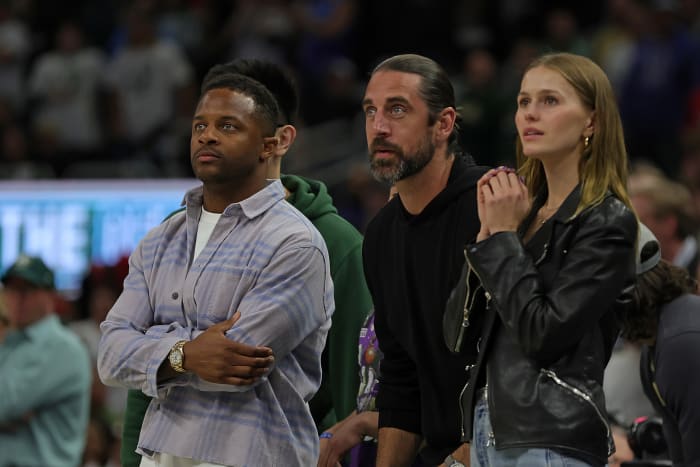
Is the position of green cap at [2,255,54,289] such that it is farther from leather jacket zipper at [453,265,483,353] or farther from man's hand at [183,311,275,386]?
leather jacket zipper at [453,265,483,353]

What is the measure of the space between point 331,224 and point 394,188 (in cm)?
29

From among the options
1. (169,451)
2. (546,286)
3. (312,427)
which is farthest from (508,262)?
(169,451)

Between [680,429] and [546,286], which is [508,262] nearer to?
[546,286]

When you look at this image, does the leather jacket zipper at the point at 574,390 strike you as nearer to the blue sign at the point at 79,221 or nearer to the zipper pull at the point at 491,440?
the zipper pull at the point at 491,440

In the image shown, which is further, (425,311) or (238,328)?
(425,311)

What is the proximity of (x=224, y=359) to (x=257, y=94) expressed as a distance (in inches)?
34.0

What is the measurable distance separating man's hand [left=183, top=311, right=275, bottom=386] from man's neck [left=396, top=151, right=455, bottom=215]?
0.73 meters

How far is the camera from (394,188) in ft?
15.0

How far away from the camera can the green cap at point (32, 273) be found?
25.3ft

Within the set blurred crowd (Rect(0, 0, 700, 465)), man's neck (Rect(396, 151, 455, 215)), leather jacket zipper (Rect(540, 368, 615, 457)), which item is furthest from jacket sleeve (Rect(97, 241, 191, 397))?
blurred crowd (Rect(0, 0, 700, 465))

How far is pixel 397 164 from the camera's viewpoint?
414cm

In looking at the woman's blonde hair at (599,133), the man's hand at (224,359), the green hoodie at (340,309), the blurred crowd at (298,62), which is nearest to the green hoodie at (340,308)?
the green hoodie at (340,309)

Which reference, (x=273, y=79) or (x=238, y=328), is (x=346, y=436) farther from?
(x=273, y=79)

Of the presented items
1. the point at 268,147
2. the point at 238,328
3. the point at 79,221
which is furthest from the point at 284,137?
the point at 79,221
